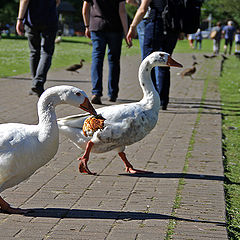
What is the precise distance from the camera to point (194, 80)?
16141 millimetres

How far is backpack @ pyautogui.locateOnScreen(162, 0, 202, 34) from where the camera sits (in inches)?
342

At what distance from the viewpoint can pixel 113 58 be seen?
382 inches

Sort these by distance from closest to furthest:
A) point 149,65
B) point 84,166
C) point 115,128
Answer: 1. point 115,128
2. point 84,166
3. point 149,65

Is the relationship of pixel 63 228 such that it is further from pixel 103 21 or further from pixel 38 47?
pixel 38 47

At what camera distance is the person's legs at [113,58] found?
31.1ft

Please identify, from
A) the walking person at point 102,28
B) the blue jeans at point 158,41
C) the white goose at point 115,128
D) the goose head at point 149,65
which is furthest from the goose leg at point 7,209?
the walking person at point 102,28

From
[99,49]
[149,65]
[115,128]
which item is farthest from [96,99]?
[115,128]

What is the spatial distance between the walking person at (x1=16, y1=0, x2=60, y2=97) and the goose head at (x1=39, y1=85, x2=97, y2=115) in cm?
551

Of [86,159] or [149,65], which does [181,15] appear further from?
[86,159]

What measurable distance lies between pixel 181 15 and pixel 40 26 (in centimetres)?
261

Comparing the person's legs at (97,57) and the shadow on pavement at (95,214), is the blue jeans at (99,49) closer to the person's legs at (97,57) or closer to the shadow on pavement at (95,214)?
the person's legs at (97,57)

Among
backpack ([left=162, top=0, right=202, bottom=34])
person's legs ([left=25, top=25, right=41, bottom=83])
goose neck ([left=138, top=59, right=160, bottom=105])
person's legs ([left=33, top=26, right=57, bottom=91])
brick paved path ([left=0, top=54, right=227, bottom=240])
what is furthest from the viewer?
person's legs ([left=25, top=25, right=41, bottom=83])

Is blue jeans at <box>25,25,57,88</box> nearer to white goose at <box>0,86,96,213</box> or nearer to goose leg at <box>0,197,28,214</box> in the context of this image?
white goose at <box>0,86,96,213</box>

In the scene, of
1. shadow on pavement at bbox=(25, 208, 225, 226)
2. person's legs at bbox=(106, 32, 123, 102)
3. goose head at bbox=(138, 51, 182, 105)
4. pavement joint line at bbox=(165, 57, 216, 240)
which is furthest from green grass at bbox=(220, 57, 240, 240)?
person's legs at bbox=(106, 32, 123, 102)
